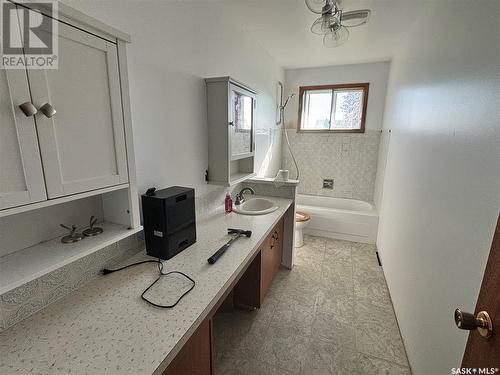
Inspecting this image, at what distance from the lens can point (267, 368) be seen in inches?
57.6

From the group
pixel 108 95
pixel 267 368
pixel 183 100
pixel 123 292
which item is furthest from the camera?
pixel 183 100

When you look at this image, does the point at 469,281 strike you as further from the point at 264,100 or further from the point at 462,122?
the point at 264,100

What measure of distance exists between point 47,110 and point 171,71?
94 cm

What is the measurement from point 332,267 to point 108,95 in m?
2.59

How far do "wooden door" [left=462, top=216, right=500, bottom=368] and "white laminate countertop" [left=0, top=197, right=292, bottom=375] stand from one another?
861 mm

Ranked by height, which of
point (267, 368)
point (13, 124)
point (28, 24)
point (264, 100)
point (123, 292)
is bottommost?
point (267, 368)

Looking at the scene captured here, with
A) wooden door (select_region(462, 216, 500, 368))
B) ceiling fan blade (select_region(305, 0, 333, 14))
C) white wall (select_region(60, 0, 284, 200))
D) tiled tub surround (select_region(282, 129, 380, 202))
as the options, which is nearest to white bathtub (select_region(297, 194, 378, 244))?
tiled tub surround (select_region(282, 129, 380, 202))

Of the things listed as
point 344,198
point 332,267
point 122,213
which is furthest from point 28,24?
point 344,198

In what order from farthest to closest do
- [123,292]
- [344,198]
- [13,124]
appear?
[344,198] → [123,292] → [13,124]

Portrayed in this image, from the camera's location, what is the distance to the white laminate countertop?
688 millimetres

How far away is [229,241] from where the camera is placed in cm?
147

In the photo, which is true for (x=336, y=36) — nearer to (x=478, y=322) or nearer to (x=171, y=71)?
(x=171, y=71)

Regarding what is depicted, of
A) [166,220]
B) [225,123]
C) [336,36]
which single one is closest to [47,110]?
[166,220]

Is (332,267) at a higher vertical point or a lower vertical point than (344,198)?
lower
